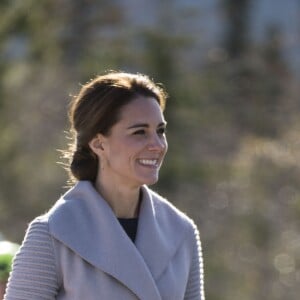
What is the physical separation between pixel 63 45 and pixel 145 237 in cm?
1759

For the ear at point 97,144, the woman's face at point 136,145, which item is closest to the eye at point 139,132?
the woman's face at point 136,145

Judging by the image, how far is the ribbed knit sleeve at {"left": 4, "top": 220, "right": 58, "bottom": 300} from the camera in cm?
359

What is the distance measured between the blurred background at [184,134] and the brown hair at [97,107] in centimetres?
1175

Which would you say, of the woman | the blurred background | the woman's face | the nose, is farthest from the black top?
the blurred background

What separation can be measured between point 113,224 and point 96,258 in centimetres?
12

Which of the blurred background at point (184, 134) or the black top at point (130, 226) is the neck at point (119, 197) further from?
the blurred background at point (184, 134)

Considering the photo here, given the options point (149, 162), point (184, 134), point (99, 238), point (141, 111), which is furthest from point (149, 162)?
point (184, 134)

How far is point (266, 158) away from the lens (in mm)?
17719

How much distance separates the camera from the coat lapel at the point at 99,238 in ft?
11.9

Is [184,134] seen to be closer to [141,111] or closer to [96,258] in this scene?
[141,111]

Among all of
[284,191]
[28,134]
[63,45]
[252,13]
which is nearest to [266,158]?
[284,191]

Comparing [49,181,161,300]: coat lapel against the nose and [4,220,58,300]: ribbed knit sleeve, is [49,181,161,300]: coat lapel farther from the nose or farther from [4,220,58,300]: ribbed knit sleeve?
the nose

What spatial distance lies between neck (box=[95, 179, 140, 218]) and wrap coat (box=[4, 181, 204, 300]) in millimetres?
31

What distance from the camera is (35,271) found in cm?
359
